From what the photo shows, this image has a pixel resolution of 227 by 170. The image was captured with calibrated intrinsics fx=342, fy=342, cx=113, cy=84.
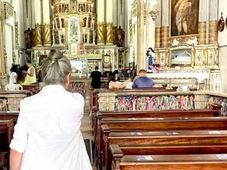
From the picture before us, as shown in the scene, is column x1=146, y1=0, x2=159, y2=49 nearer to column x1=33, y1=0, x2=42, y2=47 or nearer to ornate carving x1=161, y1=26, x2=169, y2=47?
ornate carving x1=161, y1=26, x2=169, y2=47

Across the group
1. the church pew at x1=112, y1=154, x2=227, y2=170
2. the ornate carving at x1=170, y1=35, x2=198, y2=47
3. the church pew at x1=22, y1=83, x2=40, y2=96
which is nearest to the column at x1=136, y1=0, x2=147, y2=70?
the ornate carving at x1=170, y1=35, x2=198, y2=47

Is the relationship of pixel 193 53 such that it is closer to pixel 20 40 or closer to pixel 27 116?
pixel 27 116

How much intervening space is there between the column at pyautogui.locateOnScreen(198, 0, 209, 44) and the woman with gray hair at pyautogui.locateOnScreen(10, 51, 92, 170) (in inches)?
392

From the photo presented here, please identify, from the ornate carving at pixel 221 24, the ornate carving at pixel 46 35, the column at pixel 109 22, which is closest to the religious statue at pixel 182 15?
the ornate carving at pixel 221 24

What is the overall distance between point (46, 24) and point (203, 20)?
14356 mm

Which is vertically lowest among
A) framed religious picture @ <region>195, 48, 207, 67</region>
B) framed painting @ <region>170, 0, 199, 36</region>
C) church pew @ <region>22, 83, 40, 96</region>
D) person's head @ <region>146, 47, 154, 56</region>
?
church pew @ <region>22, 83, 40, 96</region>

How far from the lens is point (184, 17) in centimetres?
1237

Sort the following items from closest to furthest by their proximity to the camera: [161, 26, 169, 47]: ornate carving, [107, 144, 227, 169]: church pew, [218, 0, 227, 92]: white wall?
[107, 144, 227, 169]: church pew
[218, 0, 227, 92]: white wall
[161, 26, 169, 47]: ornate carving

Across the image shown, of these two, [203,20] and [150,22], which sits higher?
[150,22]

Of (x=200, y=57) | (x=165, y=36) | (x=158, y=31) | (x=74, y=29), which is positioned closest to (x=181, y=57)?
(x=200, y=57)

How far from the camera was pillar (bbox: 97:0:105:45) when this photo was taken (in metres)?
23.3

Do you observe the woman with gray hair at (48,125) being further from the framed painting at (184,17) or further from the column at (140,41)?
the column at (140,41)

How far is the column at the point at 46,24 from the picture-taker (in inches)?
918

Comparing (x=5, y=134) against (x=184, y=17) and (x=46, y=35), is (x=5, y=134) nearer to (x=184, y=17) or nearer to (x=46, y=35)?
(x=184, y=17)
